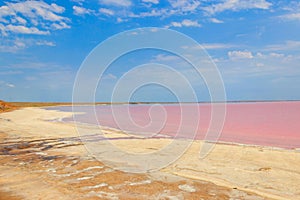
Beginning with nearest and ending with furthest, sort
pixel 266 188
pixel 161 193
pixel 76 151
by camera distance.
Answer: pixel 161 193 < pixel 266 188 < pixel 76 151

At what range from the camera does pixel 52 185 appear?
6570 millimetres

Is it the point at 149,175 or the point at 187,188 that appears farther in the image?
the point at 149,175

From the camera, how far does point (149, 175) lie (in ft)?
24.5

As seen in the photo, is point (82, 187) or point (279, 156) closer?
point (82, 187)

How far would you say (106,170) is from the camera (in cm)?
788

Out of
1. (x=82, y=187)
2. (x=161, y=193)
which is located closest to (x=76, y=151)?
(x=82, y=187)

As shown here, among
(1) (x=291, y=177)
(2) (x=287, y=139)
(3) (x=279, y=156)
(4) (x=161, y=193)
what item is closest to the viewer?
(4) (x=161, y=193)

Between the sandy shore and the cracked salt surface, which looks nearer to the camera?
the sandy shore

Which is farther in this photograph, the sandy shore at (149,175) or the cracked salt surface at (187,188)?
the cracked salt surface at (187,188)

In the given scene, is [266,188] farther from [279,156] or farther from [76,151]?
[76,151]

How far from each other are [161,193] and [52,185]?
2.65 m

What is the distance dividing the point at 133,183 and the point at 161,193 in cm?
94

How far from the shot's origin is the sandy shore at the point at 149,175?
20.0 feet

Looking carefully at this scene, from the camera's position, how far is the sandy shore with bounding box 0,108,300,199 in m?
6.08
